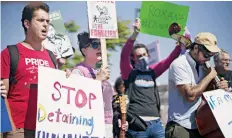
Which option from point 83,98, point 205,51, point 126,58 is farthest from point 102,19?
point 205,51

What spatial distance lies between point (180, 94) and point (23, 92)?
57.2 inches

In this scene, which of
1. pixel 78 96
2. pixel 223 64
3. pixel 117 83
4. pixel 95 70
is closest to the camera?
pixel 78 96

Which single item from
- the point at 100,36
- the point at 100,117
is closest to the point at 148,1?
the point at 100,36

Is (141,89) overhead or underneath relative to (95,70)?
underneath

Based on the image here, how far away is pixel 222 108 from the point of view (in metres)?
4.52

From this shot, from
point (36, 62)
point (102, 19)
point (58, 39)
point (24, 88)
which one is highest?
point (102, 19)

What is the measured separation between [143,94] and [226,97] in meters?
0.80

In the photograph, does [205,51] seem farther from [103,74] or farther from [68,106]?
[68,106]

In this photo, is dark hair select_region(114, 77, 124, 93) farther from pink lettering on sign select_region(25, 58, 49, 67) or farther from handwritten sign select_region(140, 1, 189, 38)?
pink lettering on sign select_region(25, 58, 49, 67)

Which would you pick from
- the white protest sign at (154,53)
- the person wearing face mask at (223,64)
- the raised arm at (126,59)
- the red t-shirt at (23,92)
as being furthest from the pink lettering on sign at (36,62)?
the person wearing face mask at (223,64)

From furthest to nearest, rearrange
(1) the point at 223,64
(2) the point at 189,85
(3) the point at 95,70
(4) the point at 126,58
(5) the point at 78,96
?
(1) the point at 223,64
(4) the point at 126,58
(3) the point at 95,70
(2) the point at 189,85
(5) the point at 78,96

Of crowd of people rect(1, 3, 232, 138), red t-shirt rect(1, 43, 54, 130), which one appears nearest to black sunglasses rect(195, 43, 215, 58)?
crowd of people rect(1, 3, 232, 138)

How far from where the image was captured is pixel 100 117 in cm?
433

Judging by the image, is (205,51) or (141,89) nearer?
(205,51)
